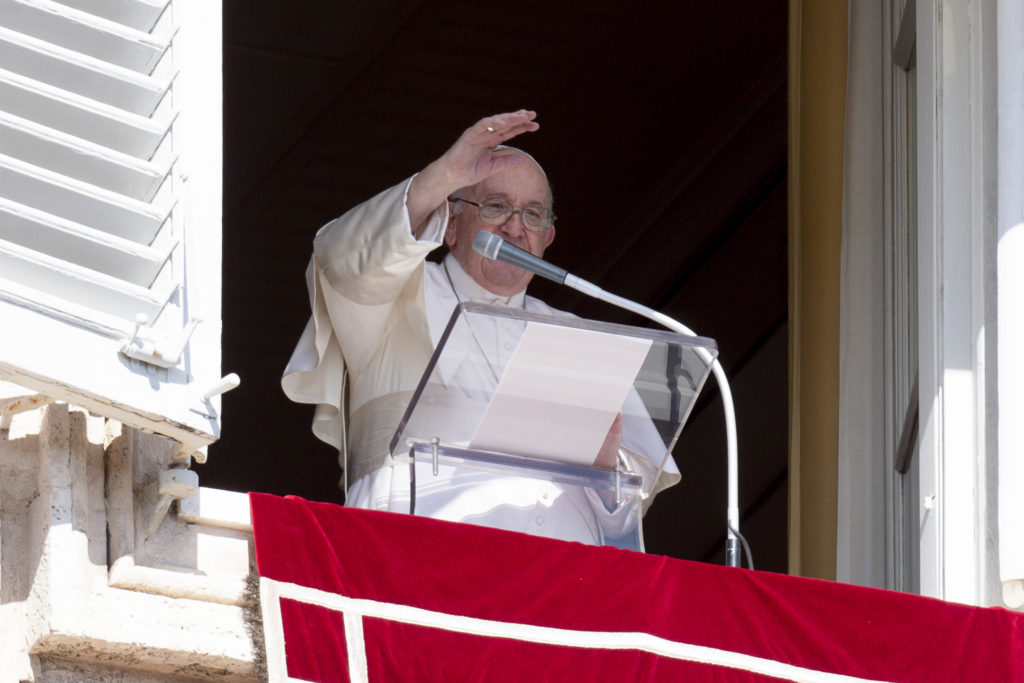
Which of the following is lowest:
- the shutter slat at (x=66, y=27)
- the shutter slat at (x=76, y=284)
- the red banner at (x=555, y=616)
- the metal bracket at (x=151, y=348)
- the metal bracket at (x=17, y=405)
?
the red banner at (x=555, y=616)

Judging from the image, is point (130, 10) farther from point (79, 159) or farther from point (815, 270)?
point (815, 270)

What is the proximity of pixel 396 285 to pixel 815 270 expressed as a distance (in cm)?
130

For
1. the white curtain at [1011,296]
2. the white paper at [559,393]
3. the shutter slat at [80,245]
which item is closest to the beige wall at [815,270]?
the white curtain at [1011,296]

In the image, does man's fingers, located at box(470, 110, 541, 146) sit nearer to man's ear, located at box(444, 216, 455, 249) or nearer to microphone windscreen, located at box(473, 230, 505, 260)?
microphone windscreen, located at box(473, 230, 505, 260)

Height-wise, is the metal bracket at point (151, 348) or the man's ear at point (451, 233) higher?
the man's ear at point (451, 233)

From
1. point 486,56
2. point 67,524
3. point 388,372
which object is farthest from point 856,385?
point 486,56

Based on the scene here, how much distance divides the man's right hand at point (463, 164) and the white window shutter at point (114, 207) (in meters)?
0.59

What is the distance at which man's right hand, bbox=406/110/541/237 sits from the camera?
3.81 m

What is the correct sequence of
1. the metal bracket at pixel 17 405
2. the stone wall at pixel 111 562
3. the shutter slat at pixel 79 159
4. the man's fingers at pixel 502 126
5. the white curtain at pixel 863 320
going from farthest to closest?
the white curtain at pixel 863 320
the man's fingers at pixel 502 126
the shutter slat at pixel 79 159
the metal bracket at pixel 17 405
the stone wall at pixel 111 562

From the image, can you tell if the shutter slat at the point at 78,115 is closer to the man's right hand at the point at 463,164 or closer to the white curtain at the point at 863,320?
the man's right hand at the point at 463,164

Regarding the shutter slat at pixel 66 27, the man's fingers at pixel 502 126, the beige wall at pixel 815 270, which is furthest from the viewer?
the beige wall at pixel 815 270

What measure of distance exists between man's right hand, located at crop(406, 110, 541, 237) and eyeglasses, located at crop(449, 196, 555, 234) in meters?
0.44

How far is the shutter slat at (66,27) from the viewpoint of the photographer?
335 cm

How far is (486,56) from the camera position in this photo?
7.64 metres
